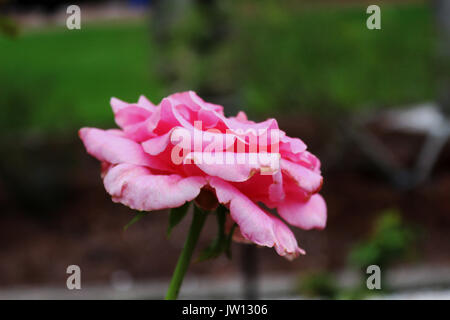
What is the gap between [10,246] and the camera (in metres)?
3.65

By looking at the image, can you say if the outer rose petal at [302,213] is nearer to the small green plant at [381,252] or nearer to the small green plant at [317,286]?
the small green plant at [381,252]

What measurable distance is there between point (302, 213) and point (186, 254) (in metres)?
0.13

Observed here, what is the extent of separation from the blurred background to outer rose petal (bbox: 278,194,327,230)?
1955 mm

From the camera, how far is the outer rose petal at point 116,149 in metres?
0.59

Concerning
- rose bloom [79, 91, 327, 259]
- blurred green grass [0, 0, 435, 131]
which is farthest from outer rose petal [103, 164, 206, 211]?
blurred green grass [0, 0, 435, 131]

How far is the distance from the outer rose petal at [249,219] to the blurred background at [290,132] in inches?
80.5

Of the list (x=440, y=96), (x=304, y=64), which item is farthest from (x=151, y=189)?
(x=440, y=96)

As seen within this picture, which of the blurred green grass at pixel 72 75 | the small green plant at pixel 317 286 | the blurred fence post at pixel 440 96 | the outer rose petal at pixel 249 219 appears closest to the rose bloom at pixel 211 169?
the outer rose petal at pixel 249 219

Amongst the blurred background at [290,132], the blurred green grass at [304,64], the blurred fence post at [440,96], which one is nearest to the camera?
the blurred background at [290,132]

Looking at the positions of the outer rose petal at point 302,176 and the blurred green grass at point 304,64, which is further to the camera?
the blurred green grass at point 304,64

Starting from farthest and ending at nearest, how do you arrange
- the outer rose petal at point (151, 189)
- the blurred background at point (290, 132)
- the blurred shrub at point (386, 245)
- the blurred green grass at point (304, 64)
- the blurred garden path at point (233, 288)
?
the blurred green grass at point (304, 64)
the blurred background at point (290, 132)
the blurred garden path at point (233, 288)
the blurred shrub at point (386, 245)
the outer rose petal at point (151, 189)

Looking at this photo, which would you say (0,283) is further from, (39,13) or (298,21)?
(39,13)

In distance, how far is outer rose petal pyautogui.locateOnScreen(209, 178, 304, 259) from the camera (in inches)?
21.5

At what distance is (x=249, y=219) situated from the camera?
0.55 metres
